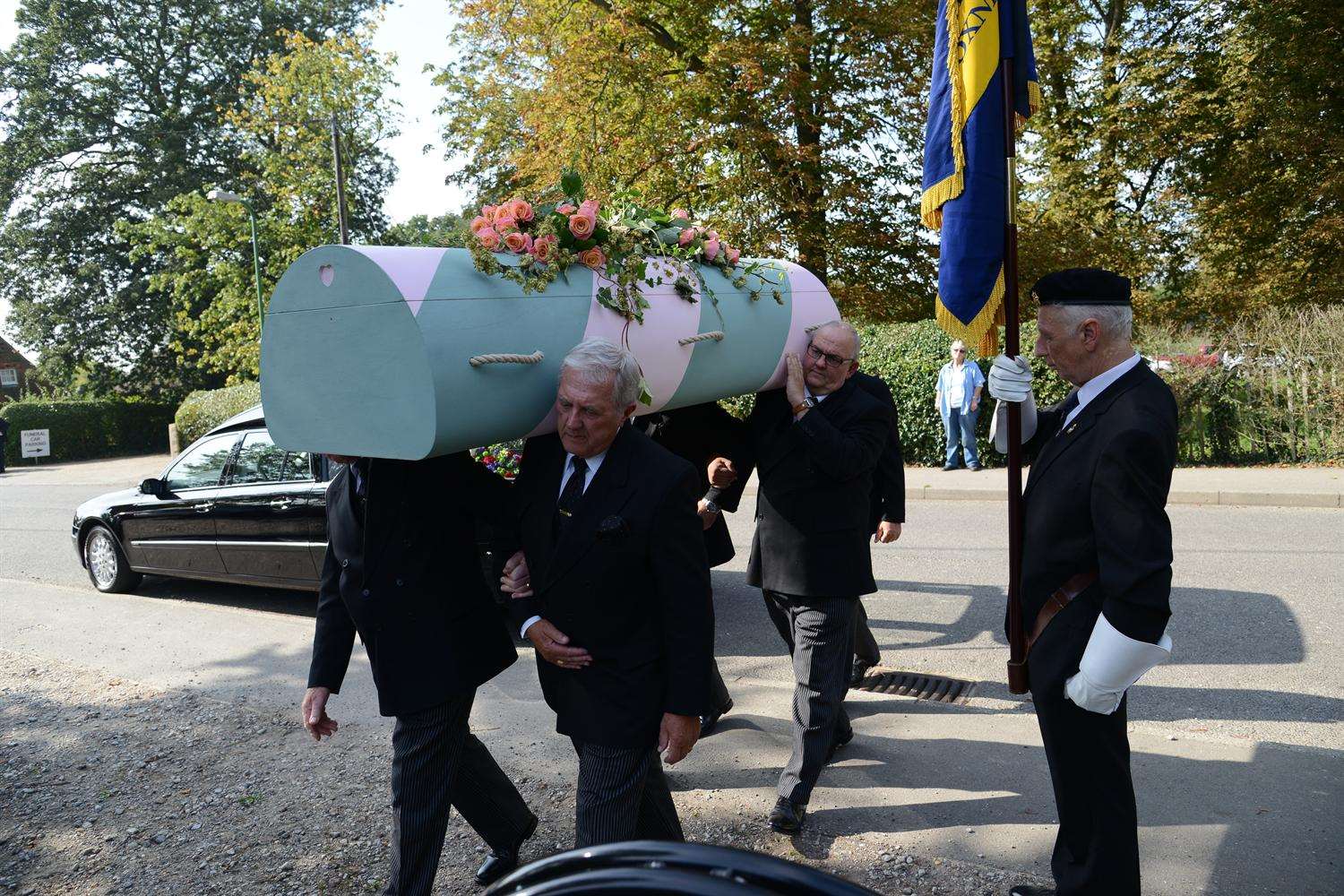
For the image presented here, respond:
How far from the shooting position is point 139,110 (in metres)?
35.4

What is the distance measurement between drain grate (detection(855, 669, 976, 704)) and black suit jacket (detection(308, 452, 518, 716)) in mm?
2726

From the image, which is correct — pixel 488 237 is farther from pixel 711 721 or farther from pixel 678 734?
pixel 711 721

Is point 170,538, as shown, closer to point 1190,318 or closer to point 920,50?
point 920,50

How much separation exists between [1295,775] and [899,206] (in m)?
15.0

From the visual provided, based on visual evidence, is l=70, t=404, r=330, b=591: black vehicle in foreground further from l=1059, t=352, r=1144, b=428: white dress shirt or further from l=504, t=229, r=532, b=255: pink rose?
l=1059, t=352, r=1144, b=428: white dress shirt

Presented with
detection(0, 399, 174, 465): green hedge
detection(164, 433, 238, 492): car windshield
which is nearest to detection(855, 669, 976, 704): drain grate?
detection(164, 433, 238, 492): car windshield

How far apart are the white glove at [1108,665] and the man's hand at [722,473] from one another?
1954 millimetres

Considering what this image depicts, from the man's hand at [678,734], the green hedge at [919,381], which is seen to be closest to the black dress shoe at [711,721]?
the man's hand at [678,734]

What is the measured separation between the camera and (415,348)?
2.49m

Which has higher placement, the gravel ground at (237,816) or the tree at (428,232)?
the tree at (428,232)

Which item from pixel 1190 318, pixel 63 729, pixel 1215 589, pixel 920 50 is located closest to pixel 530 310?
pixel 63 729

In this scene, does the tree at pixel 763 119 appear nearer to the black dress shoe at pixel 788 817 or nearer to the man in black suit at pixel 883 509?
the man in black suit at pixel 883 509

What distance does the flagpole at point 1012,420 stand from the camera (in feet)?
10.1

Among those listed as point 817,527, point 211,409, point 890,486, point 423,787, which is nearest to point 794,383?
point 817,527
